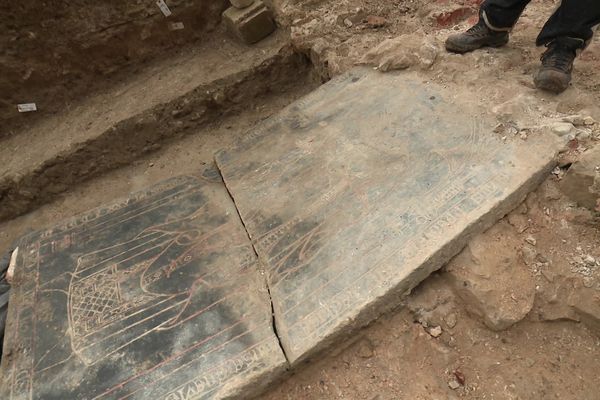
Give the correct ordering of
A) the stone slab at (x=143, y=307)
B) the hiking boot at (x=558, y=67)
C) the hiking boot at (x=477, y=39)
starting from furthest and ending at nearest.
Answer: the hiking boot at (x=477, y=39)
the hiking boot at (x=558, y=67)
the stone slab at (x=143, y=307)

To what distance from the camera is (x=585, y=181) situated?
179 centimetres

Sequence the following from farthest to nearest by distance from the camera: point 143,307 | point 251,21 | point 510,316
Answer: point 251,21, point 143,307, point 510,316

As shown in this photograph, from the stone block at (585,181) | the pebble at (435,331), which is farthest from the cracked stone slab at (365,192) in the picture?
the pebble at (435,331)

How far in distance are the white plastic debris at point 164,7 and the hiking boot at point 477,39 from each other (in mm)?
2162

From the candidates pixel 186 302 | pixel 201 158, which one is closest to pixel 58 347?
pixel 186 302

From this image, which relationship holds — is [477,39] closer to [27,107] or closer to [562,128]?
[562,128]

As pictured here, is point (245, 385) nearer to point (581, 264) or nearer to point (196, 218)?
point (196, 218)

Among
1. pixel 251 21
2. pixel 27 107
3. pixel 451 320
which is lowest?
pixel 451 320

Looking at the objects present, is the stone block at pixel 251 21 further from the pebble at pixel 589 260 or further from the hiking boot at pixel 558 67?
the pebble at pixel 589 260

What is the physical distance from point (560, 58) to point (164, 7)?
2.77 meters

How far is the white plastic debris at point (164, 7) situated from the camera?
3223mm

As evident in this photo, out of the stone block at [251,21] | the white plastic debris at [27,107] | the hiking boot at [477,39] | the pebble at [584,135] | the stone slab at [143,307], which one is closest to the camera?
the stone slab at [143,307]

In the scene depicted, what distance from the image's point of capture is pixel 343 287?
1.69 metres

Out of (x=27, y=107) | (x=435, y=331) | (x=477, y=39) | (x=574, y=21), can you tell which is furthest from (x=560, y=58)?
(x=27, y=107)
